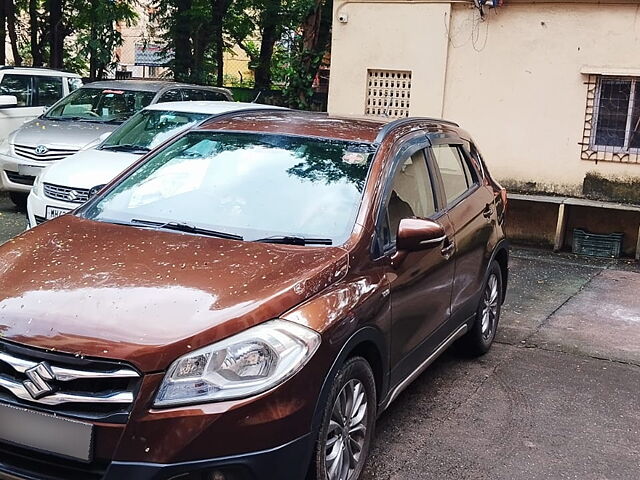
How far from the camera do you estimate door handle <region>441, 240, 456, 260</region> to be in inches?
171

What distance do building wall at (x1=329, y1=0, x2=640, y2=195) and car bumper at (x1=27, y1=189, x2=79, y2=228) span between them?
4.84m

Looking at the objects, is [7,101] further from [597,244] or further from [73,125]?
[597,244]

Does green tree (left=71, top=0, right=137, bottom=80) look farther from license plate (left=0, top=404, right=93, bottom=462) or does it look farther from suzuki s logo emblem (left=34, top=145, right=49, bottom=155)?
license plate (left=0, top=404, right=93, bottom=462)

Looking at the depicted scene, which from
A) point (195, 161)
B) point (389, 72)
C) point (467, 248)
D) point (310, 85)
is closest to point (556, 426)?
point (467, 248)

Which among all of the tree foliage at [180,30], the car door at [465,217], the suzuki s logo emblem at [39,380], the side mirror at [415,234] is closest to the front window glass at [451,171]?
the car door at [465,217]

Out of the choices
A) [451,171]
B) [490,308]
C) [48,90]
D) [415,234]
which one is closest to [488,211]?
[451,171]

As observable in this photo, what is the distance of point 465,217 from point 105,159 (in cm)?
447

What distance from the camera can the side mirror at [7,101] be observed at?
1084 centimetres

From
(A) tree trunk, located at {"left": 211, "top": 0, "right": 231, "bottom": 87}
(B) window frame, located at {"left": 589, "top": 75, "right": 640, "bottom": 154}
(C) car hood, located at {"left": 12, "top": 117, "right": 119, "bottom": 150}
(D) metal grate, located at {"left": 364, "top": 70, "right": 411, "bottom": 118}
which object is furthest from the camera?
(A) tree trunk, located at {"left": 211, "top": 0, "right": 231, "bottom": 87}

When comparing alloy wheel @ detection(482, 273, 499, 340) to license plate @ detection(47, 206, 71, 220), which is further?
license plate @ detection(47, 206, 71, 220)

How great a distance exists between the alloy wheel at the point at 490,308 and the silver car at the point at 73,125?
17.8 ft

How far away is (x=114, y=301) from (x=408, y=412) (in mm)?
2208

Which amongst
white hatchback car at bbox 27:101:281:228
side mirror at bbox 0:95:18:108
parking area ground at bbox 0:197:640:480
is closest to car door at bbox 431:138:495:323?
parking area ground at bbox 0:197:640:480

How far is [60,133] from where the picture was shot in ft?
31.6
